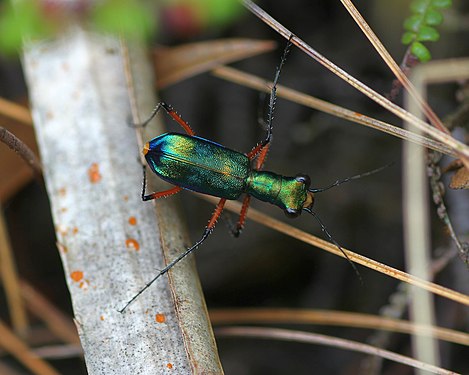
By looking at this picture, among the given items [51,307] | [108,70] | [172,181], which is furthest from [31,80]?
[51,307]

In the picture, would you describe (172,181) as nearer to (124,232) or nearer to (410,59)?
(124,232)

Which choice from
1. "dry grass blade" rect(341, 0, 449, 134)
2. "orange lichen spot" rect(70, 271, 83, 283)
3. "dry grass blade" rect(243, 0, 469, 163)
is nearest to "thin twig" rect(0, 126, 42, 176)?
"orange lichen spot" rect(70, 271, 83, 283)

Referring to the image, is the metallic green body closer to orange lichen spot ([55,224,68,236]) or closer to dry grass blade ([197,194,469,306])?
dry grass blade ([197,194,469,306])

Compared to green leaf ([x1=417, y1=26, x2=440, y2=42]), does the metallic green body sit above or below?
below

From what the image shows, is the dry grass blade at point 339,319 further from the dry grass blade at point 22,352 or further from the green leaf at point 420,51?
the green leaf at point 420,51

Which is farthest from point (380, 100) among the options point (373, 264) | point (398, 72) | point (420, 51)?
point (373, 264)

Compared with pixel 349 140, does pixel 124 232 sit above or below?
below

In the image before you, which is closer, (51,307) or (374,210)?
(51,307)

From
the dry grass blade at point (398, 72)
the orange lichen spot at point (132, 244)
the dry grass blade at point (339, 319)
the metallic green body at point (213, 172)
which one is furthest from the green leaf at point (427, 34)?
the orange lichen spot at point (132, 244)
